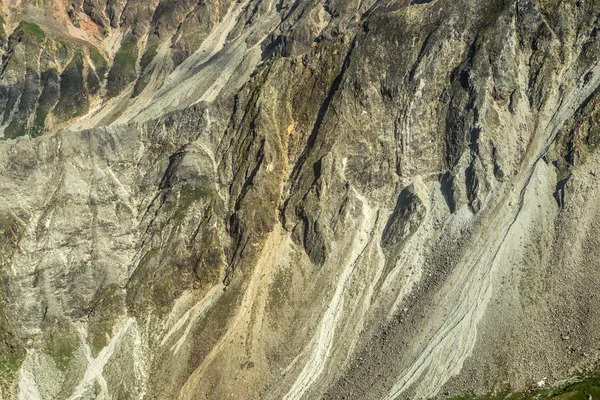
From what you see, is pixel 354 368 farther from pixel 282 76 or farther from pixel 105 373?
pixel 282 76

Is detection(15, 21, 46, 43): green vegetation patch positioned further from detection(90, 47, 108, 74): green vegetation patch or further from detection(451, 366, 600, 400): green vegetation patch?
detection(451, 366, 600, 400): green vegetation patch

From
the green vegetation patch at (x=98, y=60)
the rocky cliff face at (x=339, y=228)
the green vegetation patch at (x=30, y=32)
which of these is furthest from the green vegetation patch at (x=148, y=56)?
the rocky cliff face at (x=339, y=228)

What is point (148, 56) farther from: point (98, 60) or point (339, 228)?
point (339, 228)

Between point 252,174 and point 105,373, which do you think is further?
point 252,174

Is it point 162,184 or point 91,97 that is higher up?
point 91,97

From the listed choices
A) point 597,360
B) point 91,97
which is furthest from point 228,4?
point 597,360

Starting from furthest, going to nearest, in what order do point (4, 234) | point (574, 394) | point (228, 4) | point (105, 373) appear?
1. point (228, 4)
2. point (4, 234)
3. point (105, 373)
4. point (574, 394)

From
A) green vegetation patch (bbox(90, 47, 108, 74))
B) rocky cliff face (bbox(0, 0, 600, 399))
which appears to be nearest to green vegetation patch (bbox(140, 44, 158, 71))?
green vegetation patch (bbox(90, 47, 108, 74))
